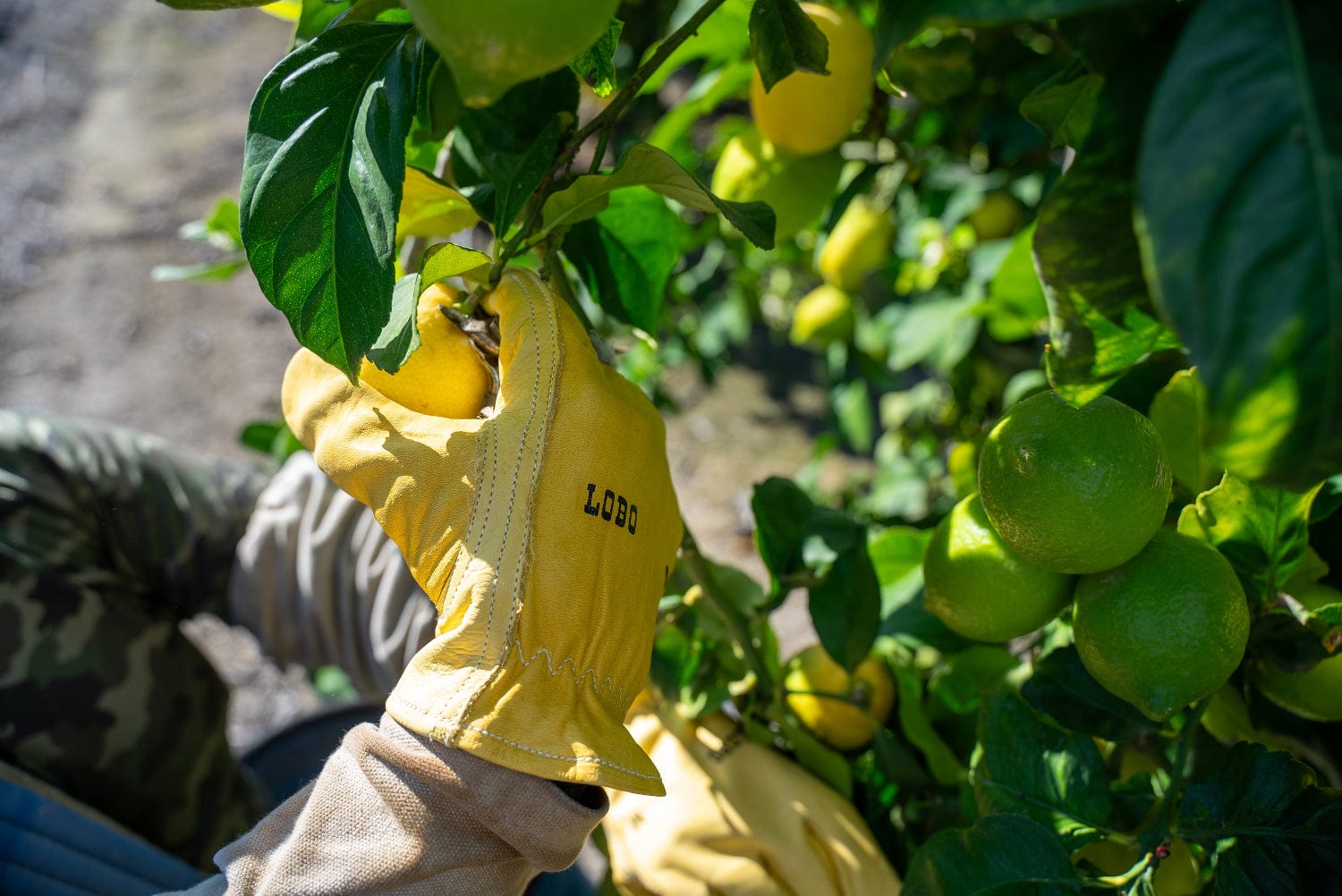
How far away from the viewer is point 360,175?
0.38m

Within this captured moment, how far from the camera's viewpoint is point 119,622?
89 cm

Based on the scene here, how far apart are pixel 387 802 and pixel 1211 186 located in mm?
456

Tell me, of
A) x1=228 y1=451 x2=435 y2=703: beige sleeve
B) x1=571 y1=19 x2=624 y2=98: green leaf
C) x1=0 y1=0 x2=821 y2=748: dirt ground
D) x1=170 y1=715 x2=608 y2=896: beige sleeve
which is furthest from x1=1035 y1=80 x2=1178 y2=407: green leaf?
x1=0 y1=0 x2=821 y2=748: dirt ground

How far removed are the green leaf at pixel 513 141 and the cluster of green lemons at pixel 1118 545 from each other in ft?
0.86

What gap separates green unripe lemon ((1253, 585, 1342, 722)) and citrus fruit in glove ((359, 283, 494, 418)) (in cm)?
46

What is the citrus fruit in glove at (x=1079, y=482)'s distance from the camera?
0.41 meters

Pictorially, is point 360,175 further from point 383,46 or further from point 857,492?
point 857,492

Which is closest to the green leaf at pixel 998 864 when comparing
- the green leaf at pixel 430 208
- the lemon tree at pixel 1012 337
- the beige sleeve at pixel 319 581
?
the lemon tree at pixel 1012 337

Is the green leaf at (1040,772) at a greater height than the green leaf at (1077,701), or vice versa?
the green leaf at (1077,701)

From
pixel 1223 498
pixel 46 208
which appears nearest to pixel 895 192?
pixel 1223 498

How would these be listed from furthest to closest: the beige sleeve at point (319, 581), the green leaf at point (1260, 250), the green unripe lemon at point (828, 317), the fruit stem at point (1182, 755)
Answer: the green unripe lemon at point (828, 317), the beige sleeve at point (319, 581), the fruit stem at point (1182, 755), the green leaf at point (1260, 250)

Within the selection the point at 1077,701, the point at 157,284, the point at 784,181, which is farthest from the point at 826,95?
the point at 157,284

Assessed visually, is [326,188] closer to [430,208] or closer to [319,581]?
[430,208]

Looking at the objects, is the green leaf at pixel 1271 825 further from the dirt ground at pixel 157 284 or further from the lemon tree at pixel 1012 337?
the dirt ground at pixel 157 284
